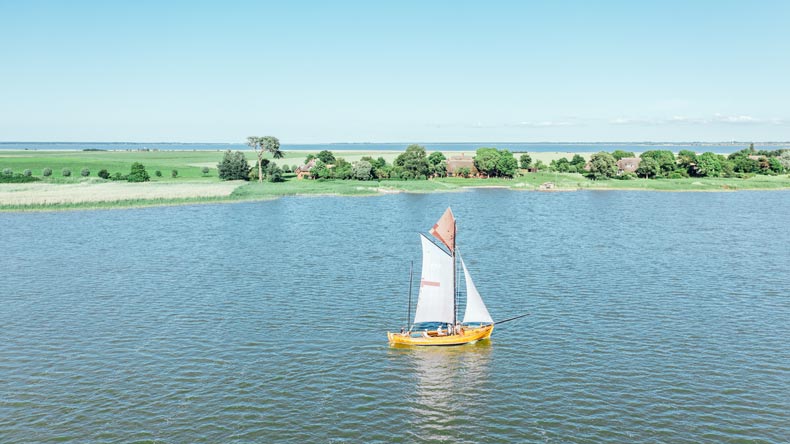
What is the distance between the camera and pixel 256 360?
4525 centimetres

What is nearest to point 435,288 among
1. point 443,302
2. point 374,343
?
point 443,302

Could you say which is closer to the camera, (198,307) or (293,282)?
(198,307)

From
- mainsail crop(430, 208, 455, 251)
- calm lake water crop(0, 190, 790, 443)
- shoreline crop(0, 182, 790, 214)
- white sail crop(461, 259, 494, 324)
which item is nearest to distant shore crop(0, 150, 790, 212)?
shoreline crop(0, 182, 790, 214)

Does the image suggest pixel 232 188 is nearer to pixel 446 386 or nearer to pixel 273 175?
pixel 273 175

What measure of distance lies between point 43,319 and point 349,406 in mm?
33660

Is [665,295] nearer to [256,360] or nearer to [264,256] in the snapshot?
[256,360]

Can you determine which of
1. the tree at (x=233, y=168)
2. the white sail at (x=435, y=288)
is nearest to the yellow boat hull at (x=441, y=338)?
the white sail at (x=435, y=288)

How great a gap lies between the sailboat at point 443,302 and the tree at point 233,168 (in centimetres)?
15696

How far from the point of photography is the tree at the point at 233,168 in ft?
641

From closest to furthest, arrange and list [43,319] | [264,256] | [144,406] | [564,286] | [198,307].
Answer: [144,406] → [43,319] → [198,307] → [564,286] → [264,256]

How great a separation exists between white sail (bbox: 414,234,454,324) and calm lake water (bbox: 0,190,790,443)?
3.26 m

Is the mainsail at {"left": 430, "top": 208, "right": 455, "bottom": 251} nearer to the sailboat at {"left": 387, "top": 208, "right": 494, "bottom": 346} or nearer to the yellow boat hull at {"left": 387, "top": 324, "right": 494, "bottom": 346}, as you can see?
the sailboat at {"left": 387, "top": 208, "right": 494, "bottom": 346}

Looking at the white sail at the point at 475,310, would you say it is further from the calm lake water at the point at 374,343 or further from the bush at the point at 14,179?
the bush at the point at 14,179

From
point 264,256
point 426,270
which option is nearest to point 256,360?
point 426,270
